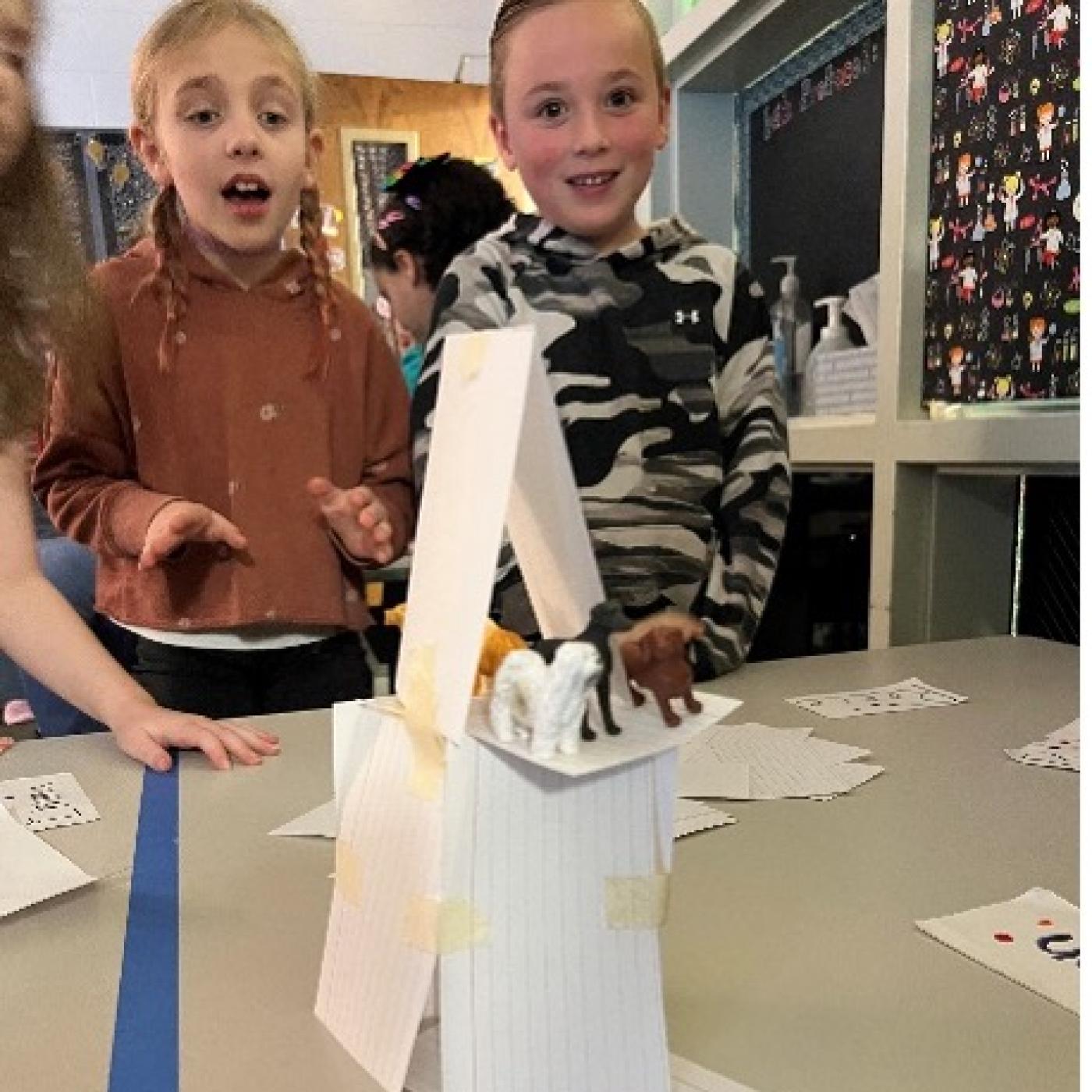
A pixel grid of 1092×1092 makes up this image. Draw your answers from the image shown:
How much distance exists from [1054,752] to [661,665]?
0.53 metres

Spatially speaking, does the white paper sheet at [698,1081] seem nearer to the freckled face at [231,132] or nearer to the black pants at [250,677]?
the black pants at [250,677]

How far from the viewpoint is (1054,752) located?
81 cm

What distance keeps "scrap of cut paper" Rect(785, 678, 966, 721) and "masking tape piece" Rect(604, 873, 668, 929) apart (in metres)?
0.54

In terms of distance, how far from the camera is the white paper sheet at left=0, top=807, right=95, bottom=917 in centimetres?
60

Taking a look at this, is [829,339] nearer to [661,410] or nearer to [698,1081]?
[661,410]

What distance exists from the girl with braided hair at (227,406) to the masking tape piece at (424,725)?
0.62 meters

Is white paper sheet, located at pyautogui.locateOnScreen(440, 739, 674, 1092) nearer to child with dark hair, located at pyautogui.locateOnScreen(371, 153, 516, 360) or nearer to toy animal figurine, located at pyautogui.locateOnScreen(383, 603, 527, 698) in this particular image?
toy animal figurine, located at pyautogui.locateOnScreen(383, 603, 527, 698)

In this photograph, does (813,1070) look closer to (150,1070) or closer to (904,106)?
(150,1070)

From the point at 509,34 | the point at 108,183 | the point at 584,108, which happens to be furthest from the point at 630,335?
the point at 108,183

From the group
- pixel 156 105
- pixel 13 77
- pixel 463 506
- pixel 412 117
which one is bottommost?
pixel 463 506

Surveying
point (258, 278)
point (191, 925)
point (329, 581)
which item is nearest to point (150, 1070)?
point (191, 925)

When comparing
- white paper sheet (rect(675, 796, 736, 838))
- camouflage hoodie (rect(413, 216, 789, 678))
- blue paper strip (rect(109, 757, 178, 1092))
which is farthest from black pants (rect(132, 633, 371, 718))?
white paper sheet (rect(675, 796, 736, 838))

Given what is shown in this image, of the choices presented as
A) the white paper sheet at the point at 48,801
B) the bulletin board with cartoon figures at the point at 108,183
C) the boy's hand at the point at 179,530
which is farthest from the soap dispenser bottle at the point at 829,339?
the bulletin board with cartoon figures at the point at 108,183

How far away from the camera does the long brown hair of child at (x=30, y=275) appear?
0.81 metres
